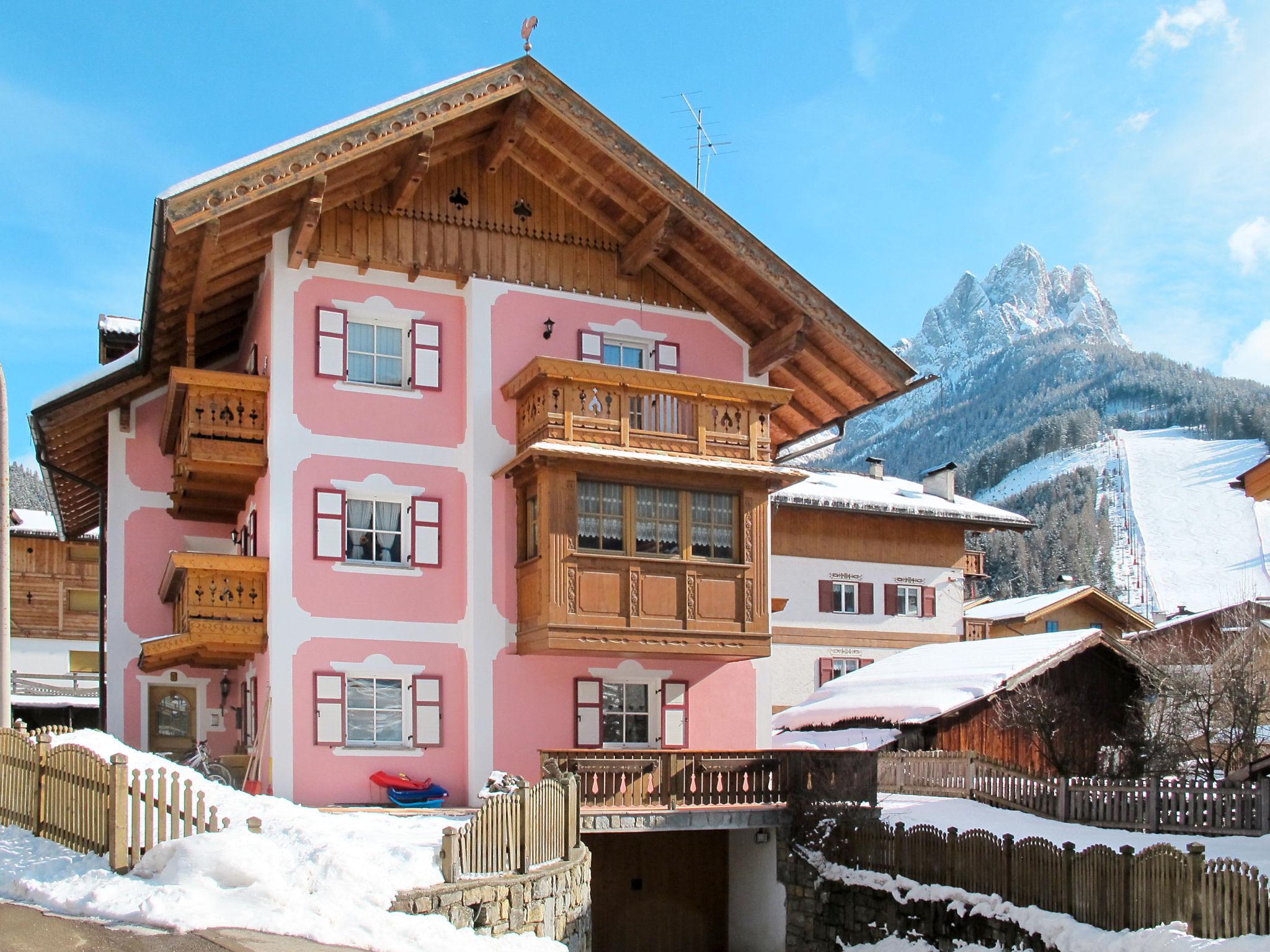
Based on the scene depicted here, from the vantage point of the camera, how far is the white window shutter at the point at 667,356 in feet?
84.1

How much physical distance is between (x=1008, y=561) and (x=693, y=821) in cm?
10981

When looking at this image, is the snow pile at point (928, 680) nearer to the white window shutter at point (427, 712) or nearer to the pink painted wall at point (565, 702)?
the pink painted wall at point (565, 702)

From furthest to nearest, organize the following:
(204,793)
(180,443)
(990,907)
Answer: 1. (180,443)
2. (990,907)
3. (204,793)

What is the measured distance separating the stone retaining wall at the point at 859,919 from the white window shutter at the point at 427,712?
606 centimetres

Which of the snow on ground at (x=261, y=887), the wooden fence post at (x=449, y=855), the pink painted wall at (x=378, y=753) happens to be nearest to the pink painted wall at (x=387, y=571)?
the pink painted wall at (x=378, y=753)

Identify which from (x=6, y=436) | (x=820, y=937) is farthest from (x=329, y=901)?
(x=820, y=937)

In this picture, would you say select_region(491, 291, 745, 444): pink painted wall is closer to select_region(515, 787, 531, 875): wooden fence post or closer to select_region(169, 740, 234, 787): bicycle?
select_region(169, 740, 234, 787): bicycle

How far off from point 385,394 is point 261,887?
11.3 m

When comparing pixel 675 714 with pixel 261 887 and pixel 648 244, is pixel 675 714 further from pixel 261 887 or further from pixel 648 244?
pixel 261 887

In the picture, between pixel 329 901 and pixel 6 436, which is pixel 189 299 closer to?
pixel 6 436

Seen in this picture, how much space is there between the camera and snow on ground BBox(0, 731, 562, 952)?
42.8ft

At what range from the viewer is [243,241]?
22.4m

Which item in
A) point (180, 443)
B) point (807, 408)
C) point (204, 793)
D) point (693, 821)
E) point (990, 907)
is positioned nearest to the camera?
point (204, 793)

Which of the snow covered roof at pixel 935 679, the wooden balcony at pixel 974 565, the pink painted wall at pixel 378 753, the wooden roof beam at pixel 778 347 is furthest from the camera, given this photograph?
the wooden balcony at pixel 974 565
